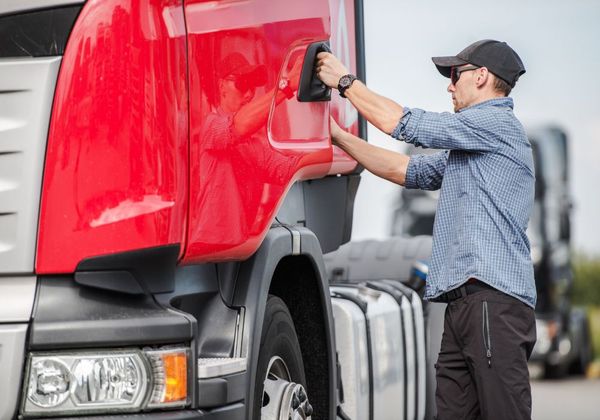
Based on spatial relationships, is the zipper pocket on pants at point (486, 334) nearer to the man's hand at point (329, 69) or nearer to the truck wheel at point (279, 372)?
the truck wheel at point (279, 372)

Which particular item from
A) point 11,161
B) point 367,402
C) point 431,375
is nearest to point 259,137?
point 11,161

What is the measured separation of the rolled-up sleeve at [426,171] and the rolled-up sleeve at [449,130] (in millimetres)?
570

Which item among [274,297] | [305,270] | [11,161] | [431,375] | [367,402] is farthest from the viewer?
[431,375]

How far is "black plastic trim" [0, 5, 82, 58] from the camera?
12.1ft

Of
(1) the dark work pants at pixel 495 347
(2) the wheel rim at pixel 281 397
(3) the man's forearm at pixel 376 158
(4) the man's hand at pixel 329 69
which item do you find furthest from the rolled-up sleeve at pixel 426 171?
(2) the wheel rim at pixel 281 397

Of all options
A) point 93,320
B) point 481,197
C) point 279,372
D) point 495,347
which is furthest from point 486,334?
point 93,320

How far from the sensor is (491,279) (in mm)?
5168

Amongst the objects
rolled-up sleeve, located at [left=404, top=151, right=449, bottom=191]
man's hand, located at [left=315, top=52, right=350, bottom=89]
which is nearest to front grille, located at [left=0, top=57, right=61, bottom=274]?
man's hand, located at [left=315, top=52, right=350, bottom=89]

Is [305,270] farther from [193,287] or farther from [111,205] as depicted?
[111,205]

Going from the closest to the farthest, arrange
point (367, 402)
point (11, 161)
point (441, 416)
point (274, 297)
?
point (11, 161)
point (274, 297)
point (441, 416)
point (367, 402)

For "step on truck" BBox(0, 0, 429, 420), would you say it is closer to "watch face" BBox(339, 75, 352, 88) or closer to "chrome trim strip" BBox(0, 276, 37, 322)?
"chrome trim strip" BBox(0, 276, 37, 322)

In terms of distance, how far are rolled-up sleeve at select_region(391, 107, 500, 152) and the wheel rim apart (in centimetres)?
112

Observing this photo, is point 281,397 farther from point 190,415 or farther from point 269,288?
point 190,415

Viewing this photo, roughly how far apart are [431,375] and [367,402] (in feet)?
5.70
